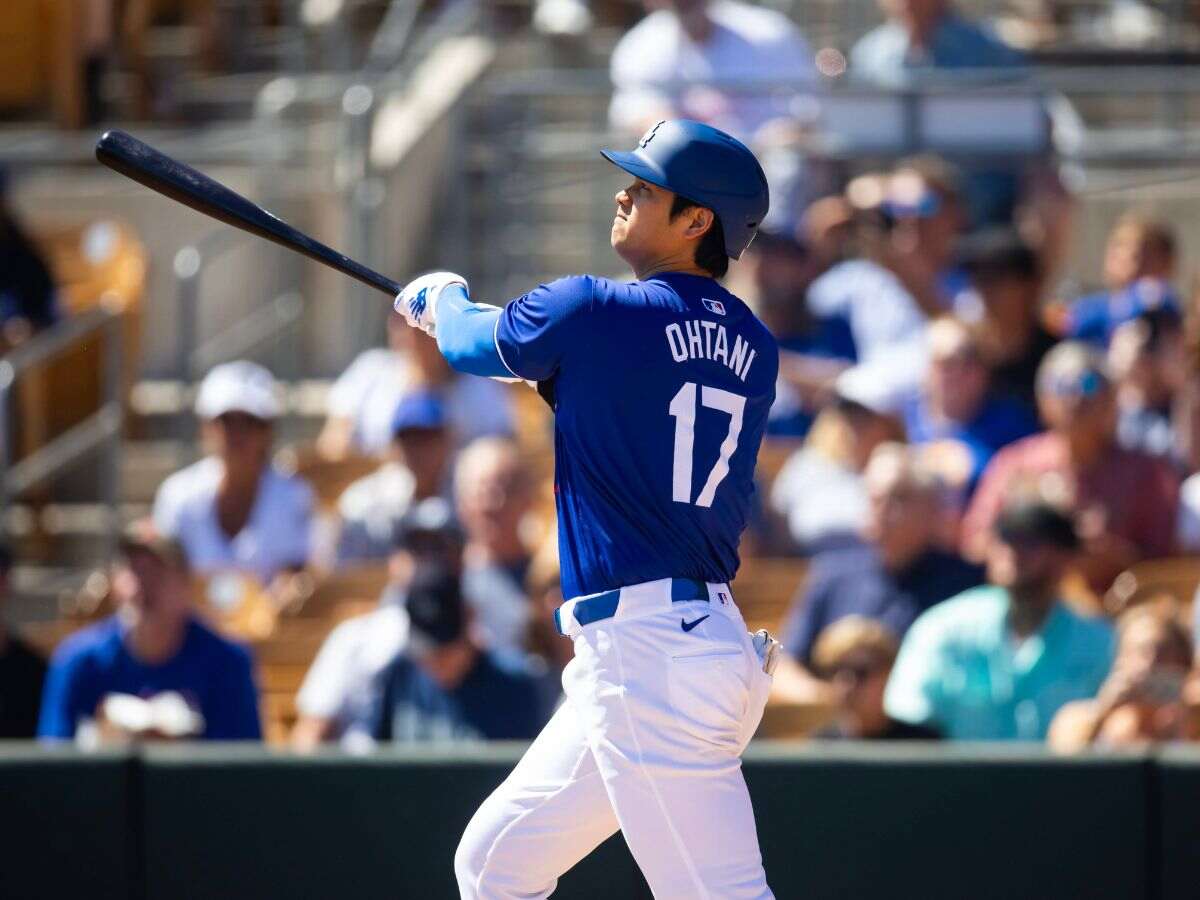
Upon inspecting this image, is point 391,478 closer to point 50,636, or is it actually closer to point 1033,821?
point 50,636

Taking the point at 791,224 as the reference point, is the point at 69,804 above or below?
below

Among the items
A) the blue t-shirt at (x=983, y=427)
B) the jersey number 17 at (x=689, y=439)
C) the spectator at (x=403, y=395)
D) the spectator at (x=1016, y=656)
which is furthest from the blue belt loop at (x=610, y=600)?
the spectator at (x=403, y=395)

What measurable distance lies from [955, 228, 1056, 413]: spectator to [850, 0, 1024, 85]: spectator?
1504 mm

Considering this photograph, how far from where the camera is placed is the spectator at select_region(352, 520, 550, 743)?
6.26m

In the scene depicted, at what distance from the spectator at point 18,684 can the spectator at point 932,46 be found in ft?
13.8

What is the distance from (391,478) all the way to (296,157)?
2.96 meters

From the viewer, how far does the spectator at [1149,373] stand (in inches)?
291

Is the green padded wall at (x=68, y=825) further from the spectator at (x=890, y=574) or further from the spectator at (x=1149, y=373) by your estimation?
the spectator at (x=1149, y=373)

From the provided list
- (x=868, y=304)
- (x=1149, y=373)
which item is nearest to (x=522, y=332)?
(x=1149, y=373)

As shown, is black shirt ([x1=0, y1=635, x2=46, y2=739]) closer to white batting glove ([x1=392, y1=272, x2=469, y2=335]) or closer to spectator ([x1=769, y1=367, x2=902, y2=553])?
spectator ([x1=769, y1=367, x2=902, y2=553])

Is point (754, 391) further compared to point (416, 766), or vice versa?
point (416, 766)

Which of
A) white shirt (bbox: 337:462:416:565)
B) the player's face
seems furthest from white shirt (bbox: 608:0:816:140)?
the player's face

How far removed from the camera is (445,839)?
546 cm

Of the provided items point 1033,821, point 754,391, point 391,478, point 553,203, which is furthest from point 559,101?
point 754,391
